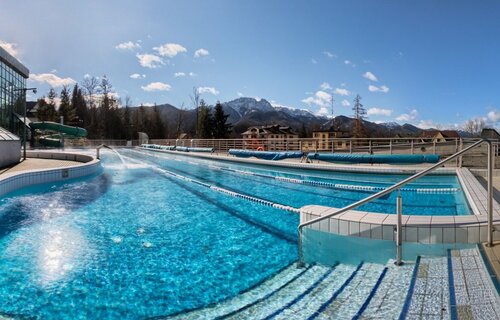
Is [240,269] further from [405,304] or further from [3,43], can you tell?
[3,43]

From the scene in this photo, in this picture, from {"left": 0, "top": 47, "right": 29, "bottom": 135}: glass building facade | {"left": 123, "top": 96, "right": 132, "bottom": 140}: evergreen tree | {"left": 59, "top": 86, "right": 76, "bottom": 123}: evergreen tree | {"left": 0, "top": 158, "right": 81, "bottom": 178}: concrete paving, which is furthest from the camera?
{"left": 123, "top": 96, "right": 132, "bottom": 140}: evergreen tree

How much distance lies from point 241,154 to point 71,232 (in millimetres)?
13777

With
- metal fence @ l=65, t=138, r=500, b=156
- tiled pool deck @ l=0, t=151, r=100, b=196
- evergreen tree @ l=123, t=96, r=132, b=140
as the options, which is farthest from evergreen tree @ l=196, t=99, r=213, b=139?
tiled pool deck @ l=0, t=151, r=100, b=196

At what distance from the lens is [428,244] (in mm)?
3396

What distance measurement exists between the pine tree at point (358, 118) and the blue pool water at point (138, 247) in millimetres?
45060

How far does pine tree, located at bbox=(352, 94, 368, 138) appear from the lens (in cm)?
5119

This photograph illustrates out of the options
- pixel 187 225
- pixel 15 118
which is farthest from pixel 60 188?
pixel 15 118

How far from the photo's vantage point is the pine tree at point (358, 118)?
5119 centimetres

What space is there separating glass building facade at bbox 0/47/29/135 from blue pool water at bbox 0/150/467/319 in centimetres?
2221

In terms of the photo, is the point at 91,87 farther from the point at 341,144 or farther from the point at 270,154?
the point at 270,154

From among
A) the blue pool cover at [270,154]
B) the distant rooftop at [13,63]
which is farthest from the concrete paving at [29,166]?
the distant rooftop at [13,63]

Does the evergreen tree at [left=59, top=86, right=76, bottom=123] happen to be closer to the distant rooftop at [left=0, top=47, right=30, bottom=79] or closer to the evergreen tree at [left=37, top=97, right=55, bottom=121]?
the evergreen tree at [left=37, top=97, right=55, bottom=121]

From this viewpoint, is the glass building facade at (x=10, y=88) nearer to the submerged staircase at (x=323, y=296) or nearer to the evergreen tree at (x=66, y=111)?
the evergreen tree at (x=66, y=111)

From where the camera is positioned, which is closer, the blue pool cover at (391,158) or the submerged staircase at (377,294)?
the submerged staircase at (377,294)
